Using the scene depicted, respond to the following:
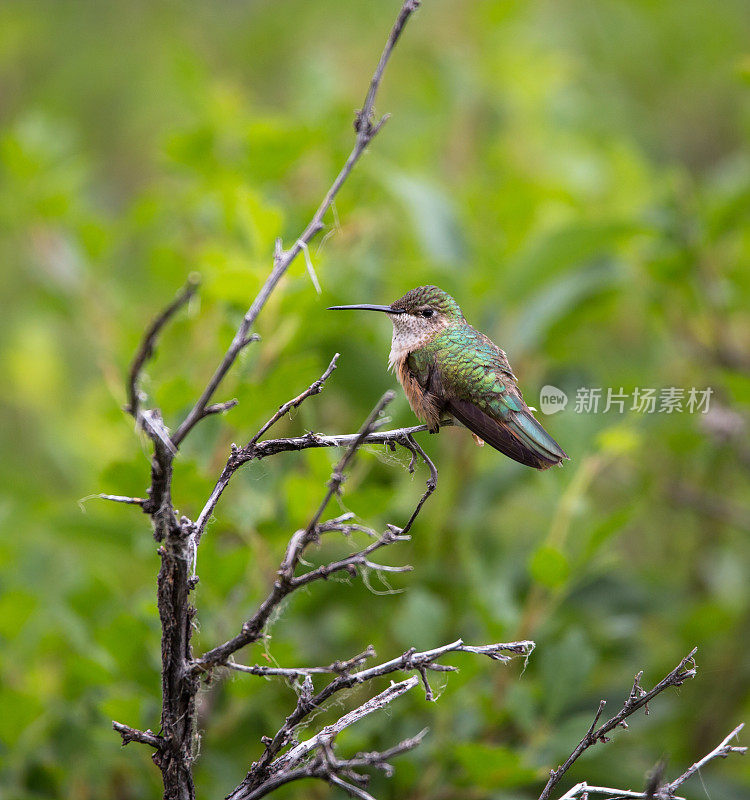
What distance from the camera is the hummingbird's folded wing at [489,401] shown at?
5.94 ft

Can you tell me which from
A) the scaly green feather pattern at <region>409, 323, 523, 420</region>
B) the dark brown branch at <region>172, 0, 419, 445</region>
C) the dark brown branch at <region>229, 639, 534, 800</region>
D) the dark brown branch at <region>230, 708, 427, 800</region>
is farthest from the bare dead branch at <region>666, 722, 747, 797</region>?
the dark brown branch at <region>172, 0, 419, 445</region>

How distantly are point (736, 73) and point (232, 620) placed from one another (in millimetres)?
2711

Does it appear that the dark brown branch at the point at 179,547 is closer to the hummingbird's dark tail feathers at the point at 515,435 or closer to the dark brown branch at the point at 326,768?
the dark brown branch at the point at 326,768

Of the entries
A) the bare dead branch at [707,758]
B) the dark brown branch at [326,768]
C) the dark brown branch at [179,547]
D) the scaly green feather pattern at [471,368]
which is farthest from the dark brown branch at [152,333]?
the bare dead branch at [707,758]

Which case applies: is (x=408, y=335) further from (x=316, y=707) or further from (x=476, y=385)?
(x=316, y=707)

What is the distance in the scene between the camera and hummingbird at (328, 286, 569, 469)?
1.85m

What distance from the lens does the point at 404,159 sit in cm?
471

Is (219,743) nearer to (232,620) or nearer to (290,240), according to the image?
(232,620)

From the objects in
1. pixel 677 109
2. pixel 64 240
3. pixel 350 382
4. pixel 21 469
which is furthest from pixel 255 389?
pixel 677 109

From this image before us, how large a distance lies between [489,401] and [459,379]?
0.10 m

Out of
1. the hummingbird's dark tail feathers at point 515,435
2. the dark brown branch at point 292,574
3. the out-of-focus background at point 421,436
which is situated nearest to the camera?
the dark brown branch at point 292,574

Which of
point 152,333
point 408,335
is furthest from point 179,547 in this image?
point 408,335

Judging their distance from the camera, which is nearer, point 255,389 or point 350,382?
point 255,389

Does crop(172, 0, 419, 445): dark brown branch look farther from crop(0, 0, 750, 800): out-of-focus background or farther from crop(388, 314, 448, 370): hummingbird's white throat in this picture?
crop(388, 314, 448, 370): hummingbird's white throat
